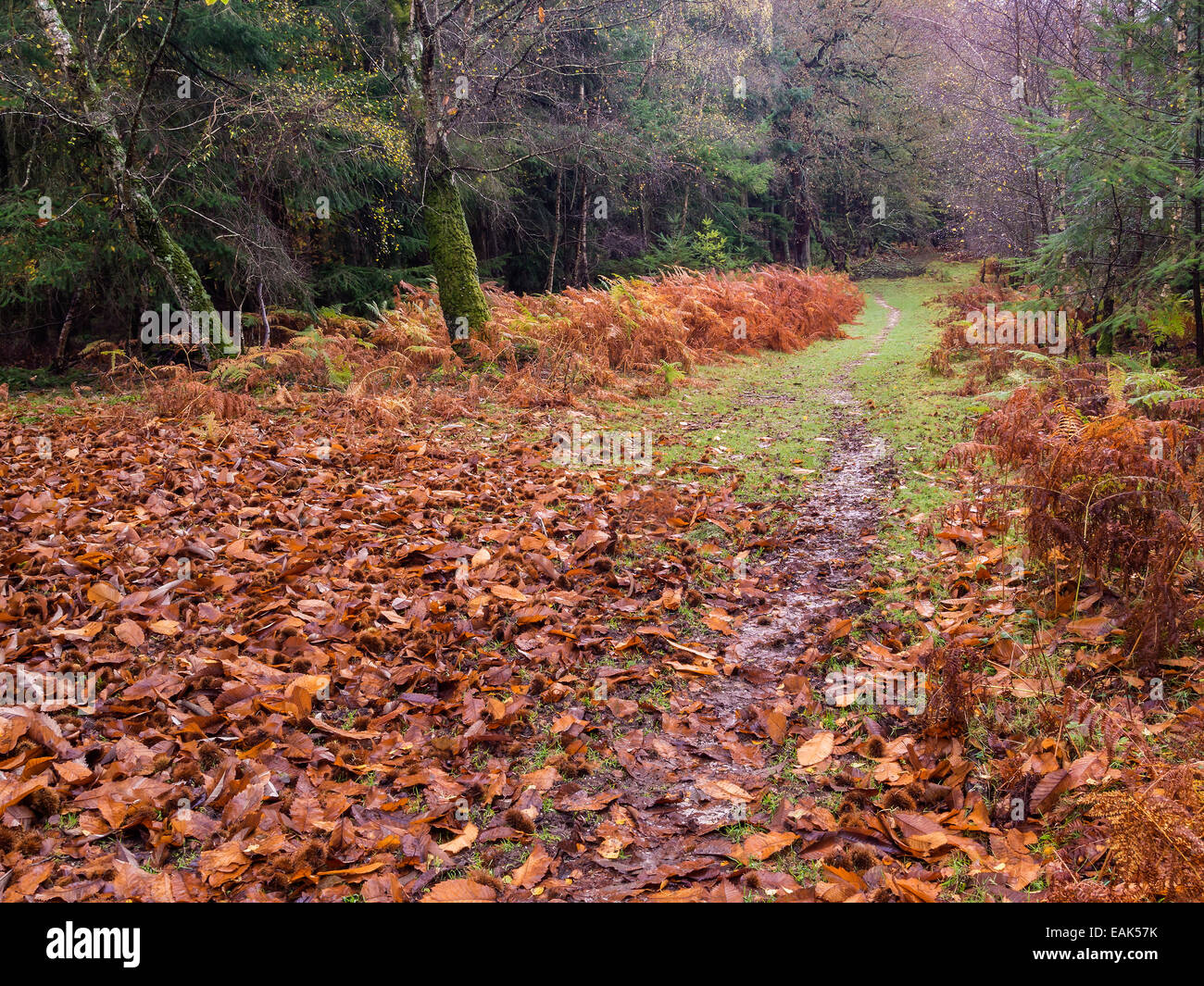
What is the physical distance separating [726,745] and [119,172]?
407 inches

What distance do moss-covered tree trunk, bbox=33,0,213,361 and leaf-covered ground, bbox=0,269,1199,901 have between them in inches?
158

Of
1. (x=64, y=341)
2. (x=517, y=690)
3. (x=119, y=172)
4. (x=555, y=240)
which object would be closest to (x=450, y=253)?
(x=119, y=172)

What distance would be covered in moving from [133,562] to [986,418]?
211 inches

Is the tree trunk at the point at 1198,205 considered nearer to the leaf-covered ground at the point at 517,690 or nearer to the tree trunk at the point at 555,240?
the leaf-covered ground at the point at 517,690

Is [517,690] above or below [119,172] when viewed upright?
below

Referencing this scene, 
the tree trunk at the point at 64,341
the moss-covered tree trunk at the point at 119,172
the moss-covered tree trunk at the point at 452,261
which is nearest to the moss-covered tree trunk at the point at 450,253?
the moss-covered tree trunk at the point at 452,261

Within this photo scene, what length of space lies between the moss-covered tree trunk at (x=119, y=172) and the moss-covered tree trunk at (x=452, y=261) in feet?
10.4

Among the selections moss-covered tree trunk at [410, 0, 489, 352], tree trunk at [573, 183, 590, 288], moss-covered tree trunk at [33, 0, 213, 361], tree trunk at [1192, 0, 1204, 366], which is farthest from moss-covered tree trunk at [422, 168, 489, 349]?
tree trunk at [573, 183, 590, 288]

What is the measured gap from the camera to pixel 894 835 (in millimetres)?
2668

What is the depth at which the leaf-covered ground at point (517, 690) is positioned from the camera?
102 inches

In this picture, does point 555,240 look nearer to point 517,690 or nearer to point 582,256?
point 582,256

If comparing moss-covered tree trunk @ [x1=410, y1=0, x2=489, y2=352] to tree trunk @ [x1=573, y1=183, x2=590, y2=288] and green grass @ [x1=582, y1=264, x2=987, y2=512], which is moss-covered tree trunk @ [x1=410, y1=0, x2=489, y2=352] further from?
tree trunk @ [x1=573, y1=183, x2=590, y2=288]

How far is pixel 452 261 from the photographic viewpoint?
36.8 ft
